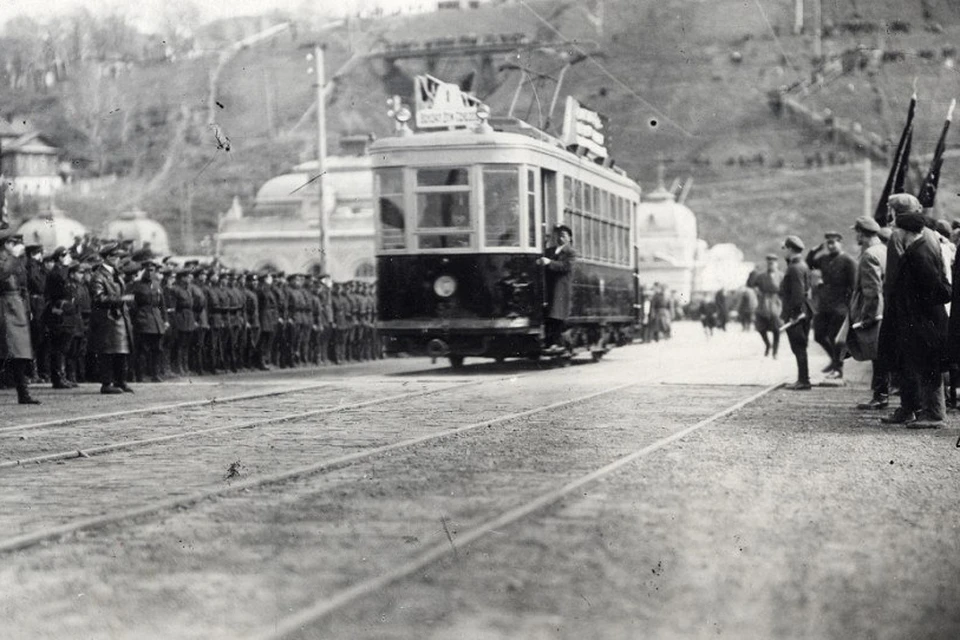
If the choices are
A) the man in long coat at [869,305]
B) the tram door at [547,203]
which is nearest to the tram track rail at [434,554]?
the man in long coat at [869,305]

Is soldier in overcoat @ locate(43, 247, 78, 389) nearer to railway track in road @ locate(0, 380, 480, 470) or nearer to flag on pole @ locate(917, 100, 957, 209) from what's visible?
railway track in road @ locate(0, 380, 480, 470)

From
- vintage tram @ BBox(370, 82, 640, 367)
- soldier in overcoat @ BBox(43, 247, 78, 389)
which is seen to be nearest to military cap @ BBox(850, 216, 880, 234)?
vintage tram @ BBox(370, 82, 640, 367)

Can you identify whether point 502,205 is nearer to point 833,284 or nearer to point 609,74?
point 833,284

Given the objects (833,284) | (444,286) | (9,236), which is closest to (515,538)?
(9,236)

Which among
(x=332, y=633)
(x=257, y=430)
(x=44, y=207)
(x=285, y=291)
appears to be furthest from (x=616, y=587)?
(x=44, y=207)

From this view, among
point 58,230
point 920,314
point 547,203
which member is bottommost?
point 920,314

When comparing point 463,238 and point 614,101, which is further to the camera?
point 614,101
